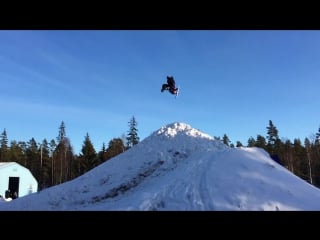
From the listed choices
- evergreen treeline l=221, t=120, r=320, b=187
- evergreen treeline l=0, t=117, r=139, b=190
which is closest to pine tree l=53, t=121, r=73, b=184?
evergreen treeline l=0, t=117, r=139, b=190

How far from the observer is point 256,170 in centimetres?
1366

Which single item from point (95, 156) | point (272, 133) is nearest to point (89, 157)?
point (95, 156)

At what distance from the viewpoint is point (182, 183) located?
45.5ft

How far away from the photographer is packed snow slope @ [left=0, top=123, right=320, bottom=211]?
1123 cm

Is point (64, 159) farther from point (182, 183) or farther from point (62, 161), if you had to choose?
point (182, 183)

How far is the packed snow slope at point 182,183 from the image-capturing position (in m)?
11.2

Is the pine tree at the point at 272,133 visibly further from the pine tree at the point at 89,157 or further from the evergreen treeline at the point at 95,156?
the pine tree at the point at 89,157

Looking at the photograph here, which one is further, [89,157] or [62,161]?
[62,161]

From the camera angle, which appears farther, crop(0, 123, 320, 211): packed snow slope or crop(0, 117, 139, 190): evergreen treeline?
crop(0, 117, 139, 190): evergreen treeline

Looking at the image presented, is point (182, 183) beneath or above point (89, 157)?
beneath

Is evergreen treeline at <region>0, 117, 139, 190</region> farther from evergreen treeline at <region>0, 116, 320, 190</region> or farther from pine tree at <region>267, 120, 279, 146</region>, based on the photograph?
pine tree at <region>267, 120, 279, 146</region>
